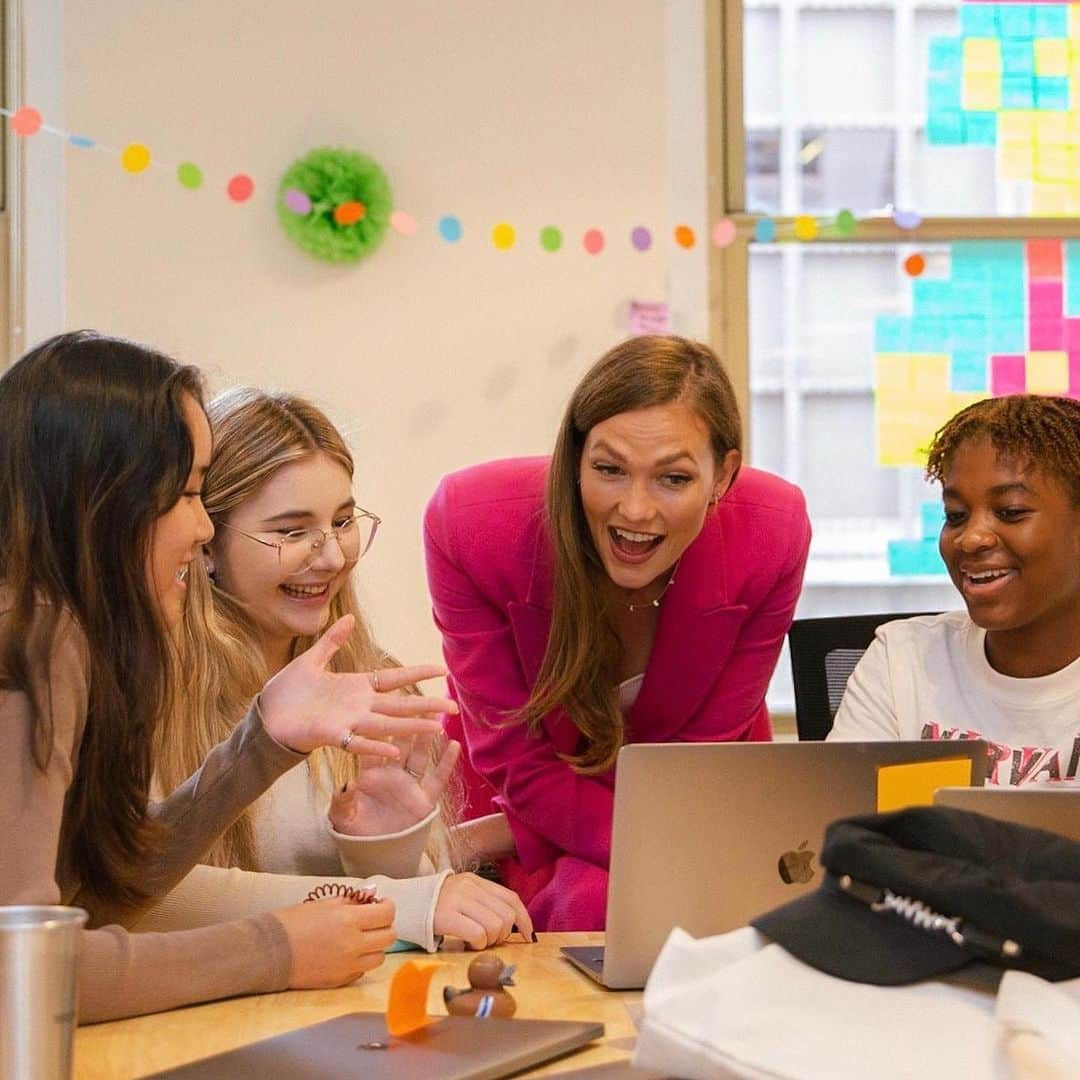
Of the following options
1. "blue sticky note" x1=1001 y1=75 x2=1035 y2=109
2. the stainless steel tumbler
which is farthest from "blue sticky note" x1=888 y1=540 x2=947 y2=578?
the stainless steel tumbler

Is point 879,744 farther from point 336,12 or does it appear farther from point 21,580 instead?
point 336,12

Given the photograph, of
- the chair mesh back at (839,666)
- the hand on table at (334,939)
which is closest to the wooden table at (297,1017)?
the hand on table at (334,939)

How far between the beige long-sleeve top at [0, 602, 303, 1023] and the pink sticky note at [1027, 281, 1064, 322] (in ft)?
9.93

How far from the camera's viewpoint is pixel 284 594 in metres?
2.01

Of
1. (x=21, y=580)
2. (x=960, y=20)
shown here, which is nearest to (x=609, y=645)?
(x=21, y=580)

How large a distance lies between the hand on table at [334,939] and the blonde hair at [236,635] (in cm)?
32

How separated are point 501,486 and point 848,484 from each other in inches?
68.2

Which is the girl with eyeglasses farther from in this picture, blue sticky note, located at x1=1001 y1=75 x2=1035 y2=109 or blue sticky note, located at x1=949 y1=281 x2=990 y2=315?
blue sticky note, located at x1=1001 y1=75 x2=1035 y2=109

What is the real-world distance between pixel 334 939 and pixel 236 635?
2.23 feet

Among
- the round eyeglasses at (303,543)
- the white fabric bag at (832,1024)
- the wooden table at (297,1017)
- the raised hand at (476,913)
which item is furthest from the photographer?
the round eyeglasses at (303,543)

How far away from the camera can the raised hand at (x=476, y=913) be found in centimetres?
151

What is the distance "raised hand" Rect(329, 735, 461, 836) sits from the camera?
171cm

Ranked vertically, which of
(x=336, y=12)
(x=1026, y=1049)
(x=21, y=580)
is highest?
(x=336, y=12)

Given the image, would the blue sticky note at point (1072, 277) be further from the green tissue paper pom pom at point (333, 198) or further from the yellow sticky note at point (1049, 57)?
the green tissue paper pom pom at point (333, 198)
